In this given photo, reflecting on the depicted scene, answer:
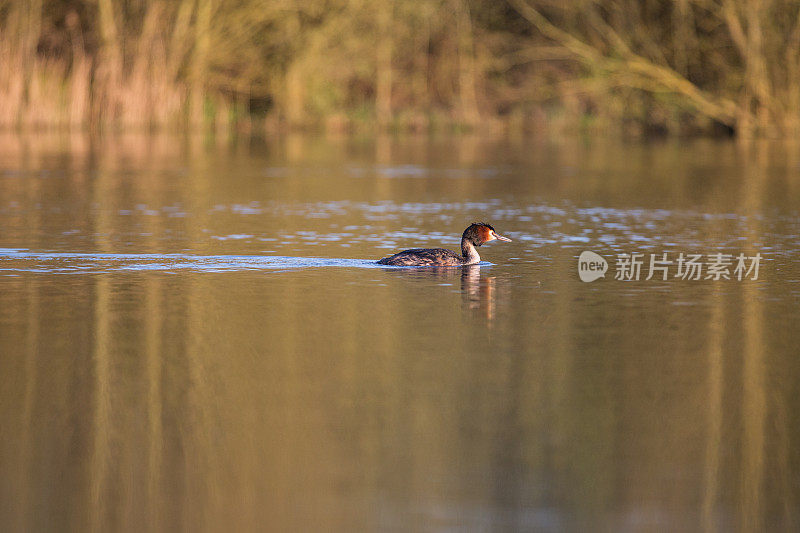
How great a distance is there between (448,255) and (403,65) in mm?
35374

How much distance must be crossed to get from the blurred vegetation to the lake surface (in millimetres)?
19733

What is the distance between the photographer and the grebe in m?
11.4

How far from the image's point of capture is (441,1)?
44094 millimetres

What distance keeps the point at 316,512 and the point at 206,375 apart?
7.45 ft

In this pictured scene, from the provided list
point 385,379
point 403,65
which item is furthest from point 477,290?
point 403,65

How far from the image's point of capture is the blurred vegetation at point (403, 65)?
114ft

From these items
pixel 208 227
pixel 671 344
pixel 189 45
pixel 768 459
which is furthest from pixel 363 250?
pixel 189 45

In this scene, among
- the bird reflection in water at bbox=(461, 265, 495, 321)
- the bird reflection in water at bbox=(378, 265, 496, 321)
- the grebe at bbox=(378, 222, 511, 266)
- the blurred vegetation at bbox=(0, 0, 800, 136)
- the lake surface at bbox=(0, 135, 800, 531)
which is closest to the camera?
the lake surface at bbox=(0, 135, 800, 531)

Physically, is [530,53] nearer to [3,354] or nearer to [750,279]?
[750,279]

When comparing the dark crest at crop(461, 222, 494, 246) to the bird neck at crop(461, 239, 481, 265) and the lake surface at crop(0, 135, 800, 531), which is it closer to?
the bird neck at crop(461, 239, 481, 265)

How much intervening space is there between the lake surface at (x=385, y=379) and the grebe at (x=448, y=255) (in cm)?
13

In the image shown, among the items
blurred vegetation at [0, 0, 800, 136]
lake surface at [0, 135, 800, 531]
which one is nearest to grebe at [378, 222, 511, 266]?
lake surface at [0, 135, 800, 531]

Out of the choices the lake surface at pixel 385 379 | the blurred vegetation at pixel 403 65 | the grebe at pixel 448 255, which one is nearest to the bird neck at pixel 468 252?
the grebe at pixel 448 255

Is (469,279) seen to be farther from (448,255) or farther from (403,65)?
(403,65)
